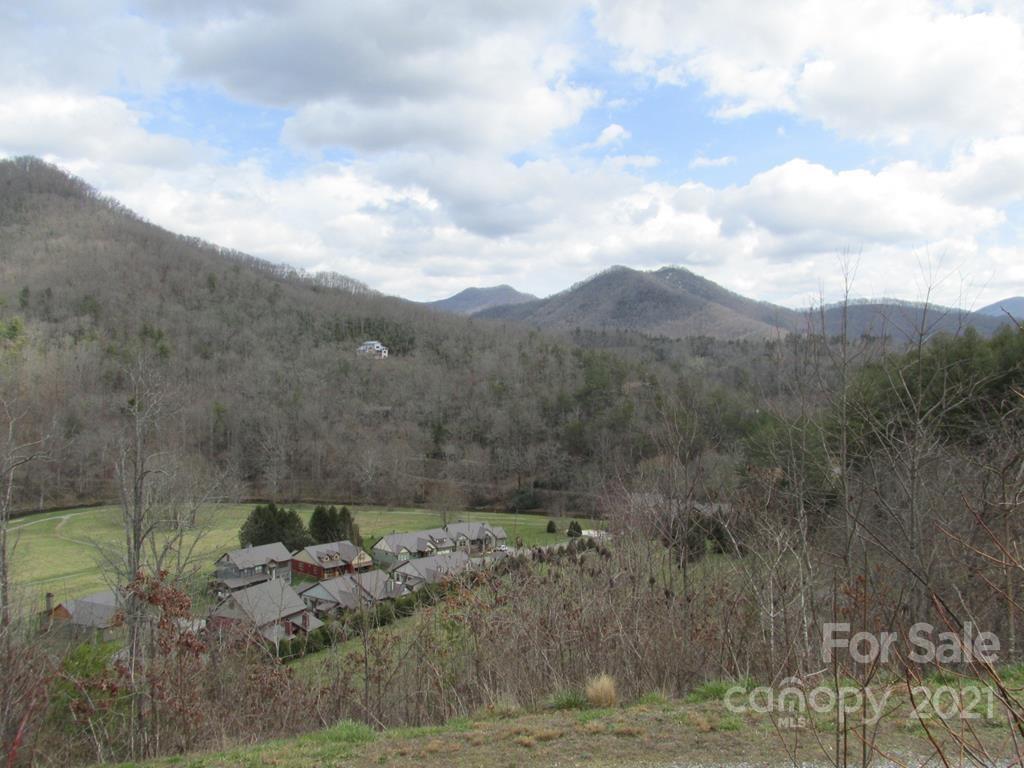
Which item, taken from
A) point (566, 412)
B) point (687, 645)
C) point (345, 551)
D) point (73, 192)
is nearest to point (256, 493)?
point (345, 551)

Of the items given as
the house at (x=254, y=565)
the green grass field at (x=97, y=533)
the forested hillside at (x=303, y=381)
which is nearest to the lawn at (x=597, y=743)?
the green grass field at (x=97, y=533)

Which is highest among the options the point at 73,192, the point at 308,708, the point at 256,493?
the point at 73,192

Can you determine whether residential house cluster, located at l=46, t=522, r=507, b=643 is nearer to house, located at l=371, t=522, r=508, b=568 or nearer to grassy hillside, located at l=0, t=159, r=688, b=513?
house, located at l=371, t=522, r=508, b=568

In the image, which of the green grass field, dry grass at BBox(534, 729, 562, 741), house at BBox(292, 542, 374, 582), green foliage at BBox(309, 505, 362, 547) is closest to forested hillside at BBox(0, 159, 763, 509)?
the green grass field

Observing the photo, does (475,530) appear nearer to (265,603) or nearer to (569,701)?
(265,603)

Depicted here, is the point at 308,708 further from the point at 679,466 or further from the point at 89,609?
the point at 89,609

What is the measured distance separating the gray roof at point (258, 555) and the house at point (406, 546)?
3605 mm

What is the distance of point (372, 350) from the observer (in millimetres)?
61219

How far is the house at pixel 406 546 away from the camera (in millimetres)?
23375

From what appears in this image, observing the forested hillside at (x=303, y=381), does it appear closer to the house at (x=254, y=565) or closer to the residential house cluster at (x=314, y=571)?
the residential house cluster at (x=314, y=571)

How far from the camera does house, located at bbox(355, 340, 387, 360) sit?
60094mm

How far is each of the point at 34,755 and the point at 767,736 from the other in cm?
654

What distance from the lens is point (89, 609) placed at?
15.6 m

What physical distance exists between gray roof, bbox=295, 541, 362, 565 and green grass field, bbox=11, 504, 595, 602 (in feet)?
8.46
